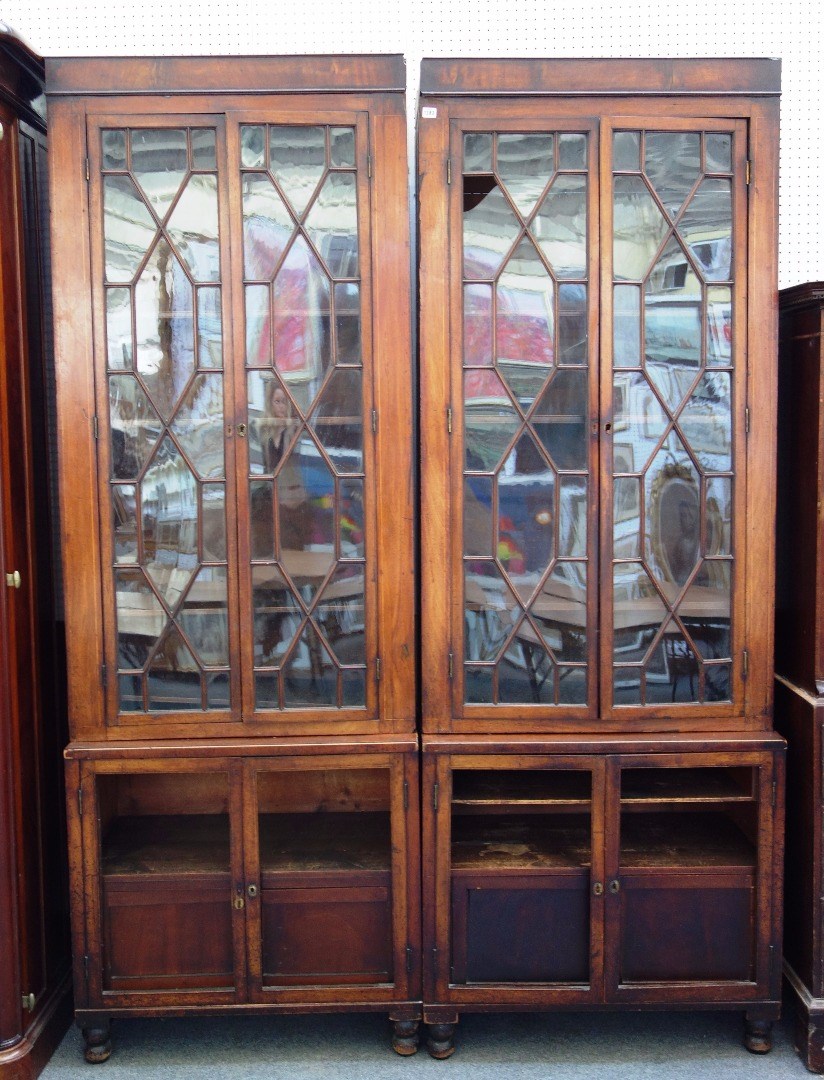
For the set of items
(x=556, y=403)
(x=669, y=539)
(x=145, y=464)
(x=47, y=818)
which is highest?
(x=556, y=403)

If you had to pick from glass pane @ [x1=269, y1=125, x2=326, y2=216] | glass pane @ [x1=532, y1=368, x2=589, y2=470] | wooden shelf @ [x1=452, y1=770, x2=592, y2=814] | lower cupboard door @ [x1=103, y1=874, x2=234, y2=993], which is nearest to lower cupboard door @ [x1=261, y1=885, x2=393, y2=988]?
lower cupboard door @ [x1=103, y1=874, x2=234, y2=993]

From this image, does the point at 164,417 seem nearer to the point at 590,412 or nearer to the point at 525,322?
the point at 525,322

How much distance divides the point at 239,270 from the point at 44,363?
66 centimetres

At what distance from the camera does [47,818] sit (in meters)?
2.50

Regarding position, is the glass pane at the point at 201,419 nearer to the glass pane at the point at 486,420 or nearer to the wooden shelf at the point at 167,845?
the glass pane at the point at 486,420

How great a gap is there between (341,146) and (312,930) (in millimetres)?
1964

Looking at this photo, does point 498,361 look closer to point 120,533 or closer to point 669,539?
point 669,539

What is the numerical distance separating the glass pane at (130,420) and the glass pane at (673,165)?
4.47 ft

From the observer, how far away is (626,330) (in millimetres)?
2316

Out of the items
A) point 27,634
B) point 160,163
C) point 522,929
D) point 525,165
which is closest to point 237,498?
point 27,634

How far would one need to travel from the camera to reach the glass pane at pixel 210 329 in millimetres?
2283

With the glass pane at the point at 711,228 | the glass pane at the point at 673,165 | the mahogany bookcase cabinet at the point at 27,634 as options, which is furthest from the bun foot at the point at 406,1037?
the glass pane at the point at 673,165

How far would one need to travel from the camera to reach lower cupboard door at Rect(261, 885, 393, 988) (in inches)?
93.7

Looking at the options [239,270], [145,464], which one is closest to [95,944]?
[145,464]
